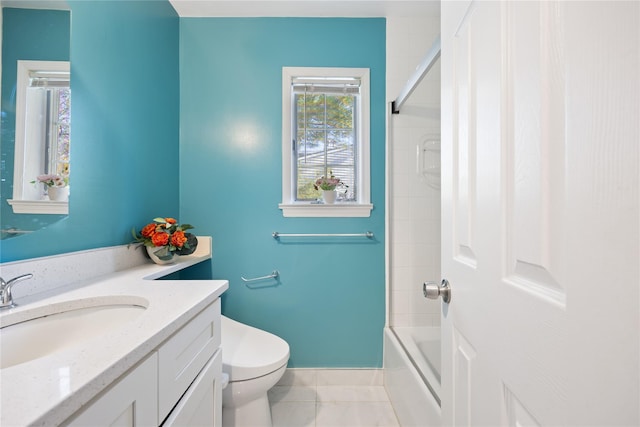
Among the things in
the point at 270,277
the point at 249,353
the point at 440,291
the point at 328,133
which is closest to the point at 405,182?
the point at 328,133

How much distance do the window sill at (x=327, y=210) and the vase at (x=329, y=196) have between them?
0.03 metres

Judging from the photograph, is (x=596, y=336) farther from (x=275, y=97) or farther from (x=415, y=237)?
(x=275, y=97)

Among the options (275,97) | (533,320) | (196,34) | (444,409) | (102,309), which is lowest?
(444,409)

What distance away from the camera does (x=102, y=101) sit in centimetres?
125

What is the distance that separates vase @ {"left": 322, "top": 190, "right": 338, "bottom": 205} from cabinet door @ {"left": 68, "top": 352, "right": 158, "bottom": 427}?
138 cm

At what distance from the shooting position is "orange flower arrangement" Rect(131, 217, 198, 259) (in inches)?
55.2

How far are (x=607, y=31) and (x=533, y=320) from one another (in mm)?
357

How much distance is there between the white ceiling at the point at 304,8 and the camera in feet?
5.85

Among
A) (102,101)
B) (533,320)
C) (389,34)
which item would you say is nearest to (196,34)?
(102,101)

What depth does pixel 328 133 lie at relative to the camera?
196cm

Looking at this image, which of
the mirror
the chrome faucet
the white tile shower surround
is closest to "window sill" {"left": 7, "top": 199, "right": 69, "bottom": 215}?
the mirror

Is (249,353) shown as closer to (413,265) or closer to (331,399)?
(331,399)

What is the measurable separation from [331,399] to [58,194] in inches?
66.3

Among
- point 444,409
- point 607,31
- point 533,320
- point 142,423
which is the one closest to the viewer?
point 607,31
